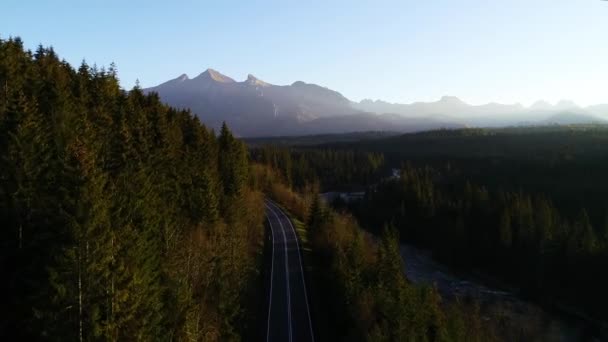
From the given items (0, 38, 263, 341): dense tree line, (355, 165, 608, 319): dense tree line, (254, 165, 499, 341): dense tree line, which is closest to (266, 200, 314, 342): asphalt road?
(254, 165, 499, 341): dense tree line

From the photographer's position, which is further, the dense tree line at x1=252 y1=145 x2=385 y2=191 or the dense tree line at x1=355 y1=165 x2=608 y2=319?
the dense tree line at x1=252 y1=145 x2=385 y2=191

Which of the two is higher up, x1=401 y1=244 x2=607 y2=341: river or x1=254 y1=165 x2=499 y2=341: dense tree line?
x1=254 y1=165 x2=499 y2=341: dense tree line

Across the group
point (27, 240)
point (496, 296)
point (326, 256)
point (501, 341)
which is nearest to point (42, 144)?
point (27, 240)

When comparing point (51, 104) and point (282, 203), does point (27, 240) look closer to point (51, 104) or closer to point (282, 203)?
point (51, 104)

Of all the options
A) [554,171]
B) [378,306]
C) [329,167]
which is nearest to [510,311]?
[378,306]

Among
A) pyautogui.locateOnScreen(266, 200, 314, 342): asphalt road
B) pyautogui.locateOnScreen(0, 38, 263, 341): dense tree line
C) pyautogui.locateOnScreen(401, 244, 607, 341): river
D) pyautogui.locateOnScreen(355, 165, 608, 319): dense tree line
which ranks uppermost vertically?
pyautogui.locateOnScreen(0, 38, 263, 341): dense tree line

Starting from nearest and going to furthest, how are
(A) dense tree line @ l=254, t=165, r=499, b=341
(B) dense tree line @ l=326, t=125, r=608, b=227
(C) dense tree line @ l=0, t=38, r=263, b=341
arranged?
(C) dense tree line @ l=0, t=38, r=263, b=341 → (A) dense tree line @ l=254, t=165, r=499, b=341 → (B) dense tree line @ l=326, t=125, r=608, b=227

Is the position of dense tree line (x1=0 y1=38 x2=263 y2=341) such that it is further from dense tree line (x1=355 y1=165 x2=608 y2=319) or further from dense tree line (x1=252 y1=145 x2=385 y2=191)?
dense tree line (x1=252 y1=145 x2=385 y2=191)
